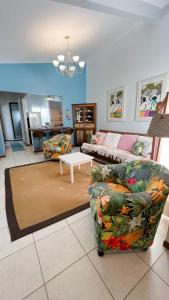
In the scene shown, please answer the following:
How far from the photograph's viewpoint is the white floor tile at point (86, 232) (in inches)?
56.7

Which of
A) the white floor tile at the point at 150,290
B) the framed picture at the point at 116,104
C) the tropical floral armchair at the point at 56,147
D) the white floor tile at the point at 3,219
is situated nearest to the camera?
the white floor tile at the point at 150,290

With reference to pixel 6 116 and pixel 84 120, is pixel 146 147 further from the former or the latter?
pixel 6 116

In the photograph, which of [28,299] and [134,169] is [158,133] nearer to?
[134,169]

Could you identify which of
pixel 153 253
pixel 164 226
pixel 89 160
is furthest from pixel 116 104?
pixel 153 253

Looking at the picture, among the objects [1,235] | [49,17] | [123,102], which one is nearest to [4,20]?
[49,17]

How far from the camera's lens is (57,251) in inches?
53.9

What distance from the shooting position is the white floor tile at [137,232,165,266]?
1279mm

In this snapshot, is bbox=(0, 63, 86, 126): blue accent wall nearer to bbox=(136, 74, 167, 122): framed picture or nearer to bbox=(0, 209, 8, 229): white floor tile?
bbox=(136, 74, 167, 122): framed picture

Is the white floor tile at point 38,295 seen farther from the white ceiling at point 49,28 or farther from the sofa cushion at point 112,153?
the white ceiling at point 49,28

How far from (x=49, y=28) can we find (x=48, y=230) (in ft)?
12.3

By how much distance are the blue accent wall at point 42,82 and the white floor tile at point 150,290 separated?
5181 millimetres

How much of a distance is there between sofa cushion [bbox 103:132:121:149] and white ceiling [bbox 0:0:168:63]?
2.50 m

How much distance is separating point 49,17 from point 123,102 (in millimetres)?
2557

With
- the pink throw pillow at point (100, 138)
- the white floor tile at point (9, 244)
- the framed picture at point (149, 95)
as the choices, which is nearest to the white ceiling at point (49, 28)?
the framed picture at point (149, 95)
